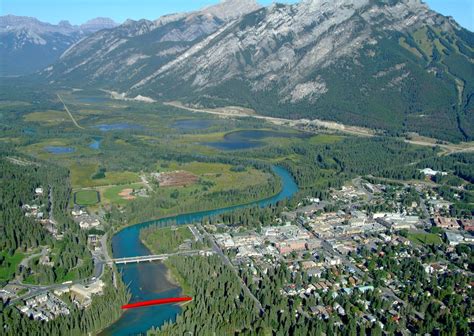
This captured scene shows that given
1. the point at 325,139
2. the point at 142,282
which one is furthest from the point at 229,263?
the point at 325,139

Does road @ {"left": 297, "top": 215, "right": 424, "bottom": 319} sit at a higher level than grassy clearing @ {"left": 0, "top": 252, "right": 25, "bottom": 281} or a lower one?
lower

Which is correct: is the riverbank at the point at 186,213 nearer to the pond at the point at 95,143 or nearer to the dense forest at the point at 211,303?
the dense forest at the point at 211,303

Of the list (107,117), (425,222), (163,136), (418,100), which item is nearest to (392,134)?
(418,100)

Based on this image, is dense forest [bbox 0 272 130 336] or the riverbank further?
the riverbank

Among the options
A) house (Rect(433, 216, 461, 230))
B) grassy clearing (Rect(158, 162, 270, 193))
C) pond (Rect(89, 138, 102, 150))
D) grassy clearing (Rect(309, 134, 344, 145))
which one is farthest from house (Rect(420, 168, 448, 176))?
pond (Rect(89, 138, 102, 150))

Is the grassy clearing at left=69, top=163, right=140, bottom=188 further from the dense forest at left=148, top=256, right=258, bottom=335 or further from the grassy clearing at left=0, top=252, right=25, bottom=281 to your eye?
the dense forest at left=148, top=256, right=258, bottom=335

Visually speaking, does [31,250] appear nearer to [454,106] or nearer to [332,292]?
[332,292]
